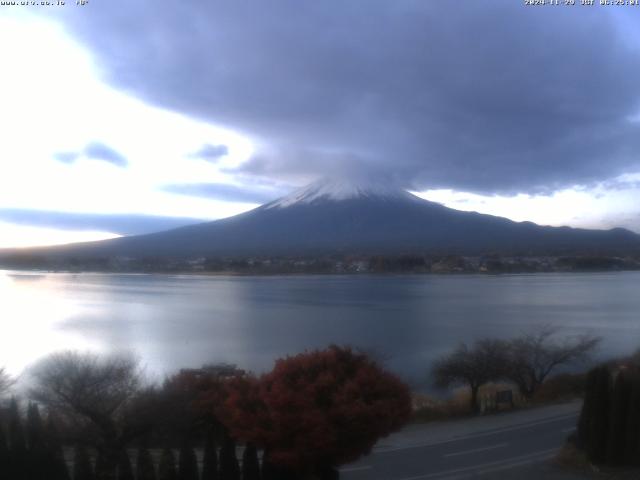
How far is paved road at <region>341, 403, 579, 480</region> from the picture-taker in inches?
351

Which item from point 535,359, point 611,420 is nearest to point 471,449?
point 611,420

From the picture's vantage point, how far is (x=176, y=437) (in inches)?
339

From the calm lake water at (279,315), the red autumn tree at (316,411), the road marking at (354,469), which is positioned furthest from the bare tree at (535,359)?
the red autumn tree at (316,411)

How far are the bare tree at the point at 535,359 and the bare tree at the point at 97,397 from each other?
907 cm

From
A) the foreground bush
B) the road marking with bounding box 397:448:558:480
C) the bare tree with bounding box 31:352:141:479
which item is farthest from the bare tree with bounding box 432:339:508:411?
the bare tree with bounding box 31:352:141:479

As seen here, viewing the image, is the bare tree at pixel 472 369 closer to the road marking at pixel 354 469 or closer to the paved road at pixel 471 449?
the paved road at pixel 471 449

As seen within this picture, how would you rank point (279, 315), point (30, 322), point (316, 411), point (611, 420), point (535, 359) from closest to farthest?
point (316, 411)
point (611, 420)
point (535, 359)
point (30, 322)
point (279, 315)

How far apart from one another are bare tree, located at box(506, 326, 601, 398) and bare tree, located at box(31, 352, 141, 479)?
9068 millimetres

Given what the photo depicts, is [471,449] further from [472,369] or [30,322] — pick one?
[30,322]

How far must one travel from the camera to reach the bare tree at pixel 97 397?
26.5 feet

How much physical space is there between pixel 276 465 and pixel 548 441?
193 inches

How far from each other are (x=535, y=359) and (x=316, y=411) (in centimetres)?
1140

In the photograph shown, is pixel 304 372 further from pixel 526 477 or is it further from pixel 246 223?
pixel 246 223

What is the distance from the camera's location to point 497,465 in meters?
9.18
